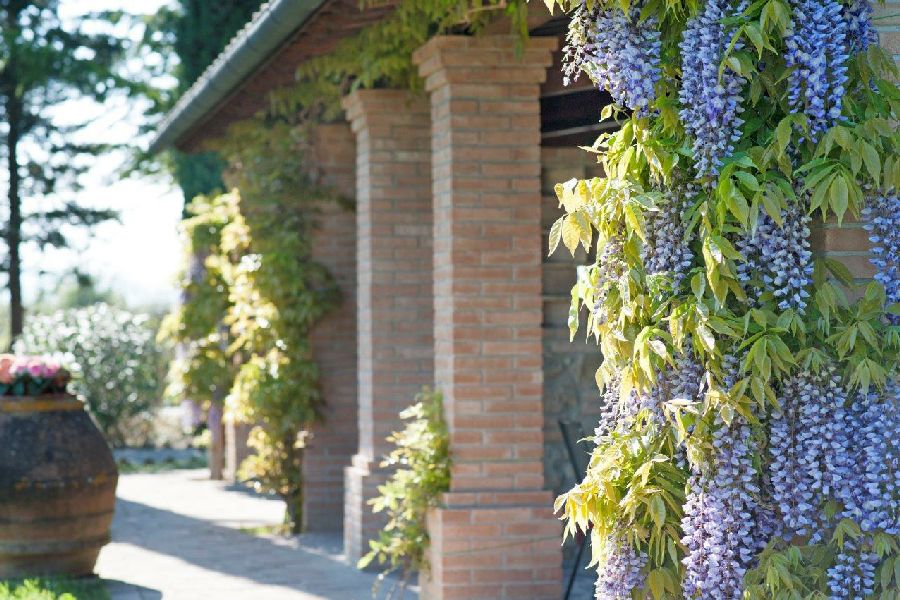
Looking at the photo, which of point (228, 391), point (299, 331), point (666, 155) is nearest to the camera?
point (666, 155)

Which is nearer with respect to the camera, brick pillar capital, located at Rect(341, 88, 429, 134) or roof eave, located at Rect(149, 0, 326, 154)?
roof eave, located at Rect(149, 0, 326, 154)

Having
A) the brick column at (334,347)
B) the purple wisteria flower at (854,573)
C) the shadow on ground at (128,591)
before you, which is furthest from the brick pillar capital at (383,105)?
the purple wisteria flower at (854,573)

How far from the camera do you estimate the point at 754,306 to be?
3.28 m

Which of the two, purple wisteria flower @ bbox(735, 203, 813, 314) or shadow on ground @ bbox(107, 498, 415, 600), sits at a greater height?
purple wisteria flower @ bbox(735, 203, 813, 314)

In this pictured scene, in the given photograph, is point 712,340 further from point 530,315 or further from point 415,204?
point 415,204

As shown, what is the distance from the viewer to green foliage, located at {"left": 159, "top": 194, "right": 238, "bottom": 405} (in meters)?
11.0

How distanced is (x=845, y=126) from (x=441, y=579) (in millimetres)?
3316

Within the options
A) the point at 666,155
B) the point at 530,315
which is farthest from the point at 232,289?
the point at 666,155

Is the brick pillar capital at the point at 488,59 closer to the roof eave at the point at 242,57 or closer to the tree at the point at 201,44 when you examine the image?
the roof eave at the point at 242,57

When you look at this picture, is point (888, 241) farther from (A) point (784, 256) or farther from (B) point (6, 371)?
(B) point (6, 371)

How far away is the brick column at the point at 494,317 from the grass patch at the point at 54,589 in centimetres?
179

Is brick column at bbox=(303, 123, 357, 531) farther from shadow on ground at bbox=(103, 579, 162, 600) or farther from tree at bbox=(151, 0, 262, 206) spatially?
tree at bbox=(151, 0, 262, 206)

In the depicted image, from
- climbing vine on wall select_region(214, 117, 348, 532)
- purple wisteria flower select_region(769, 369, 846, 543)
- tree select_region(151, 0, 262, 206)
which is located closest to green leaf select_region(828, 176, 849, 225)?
purple wisteria flower select_region(769, 369, 846, 543)

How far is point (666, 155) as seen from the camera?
3.36 m
